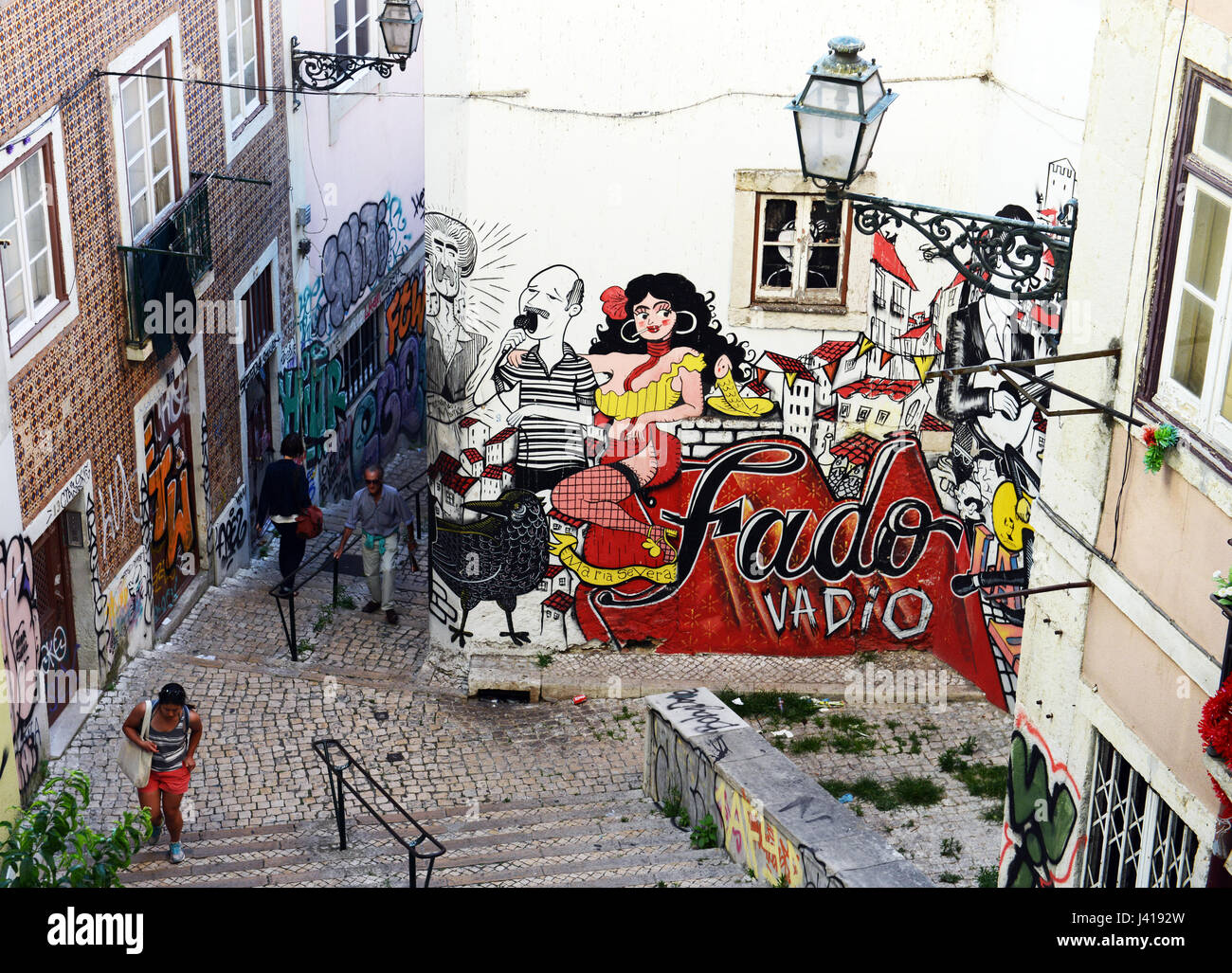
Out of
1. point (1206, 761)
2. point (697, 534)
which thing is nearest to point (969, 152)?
point (697, 534)

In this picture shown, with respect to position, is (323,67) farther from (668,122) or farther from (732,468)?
(732,468)

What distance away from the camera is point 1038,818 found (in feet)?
26.4

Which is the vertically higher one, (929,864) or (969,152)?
(969,152)

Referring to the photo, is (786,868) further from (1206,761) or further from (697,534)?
(697,534)

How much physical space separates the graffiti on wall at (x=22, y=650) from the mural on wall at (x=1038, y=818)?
20.2 feet

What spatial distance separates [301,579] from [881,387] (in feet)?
19.3

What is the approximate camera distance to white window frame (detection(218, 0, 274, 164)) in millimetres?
14445

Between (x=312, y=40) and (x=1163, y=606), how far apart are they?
1218 centimetres

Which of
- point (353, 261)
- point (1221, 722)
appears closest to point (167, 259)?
point (353, 261)

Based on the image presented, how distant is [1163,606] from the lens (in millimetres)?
6855

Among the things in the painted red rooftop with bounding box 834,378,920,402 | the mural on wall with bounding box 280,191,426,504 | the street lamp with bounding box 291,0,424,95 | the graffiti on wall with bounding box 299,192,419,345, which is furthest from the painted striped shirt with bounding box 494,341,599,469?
the graffiti on wall with bounding box 299,192,419,345

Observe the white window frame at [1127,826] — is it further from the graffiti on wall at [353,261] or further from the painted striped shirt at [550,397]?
the graffiti on wall at [353,261]

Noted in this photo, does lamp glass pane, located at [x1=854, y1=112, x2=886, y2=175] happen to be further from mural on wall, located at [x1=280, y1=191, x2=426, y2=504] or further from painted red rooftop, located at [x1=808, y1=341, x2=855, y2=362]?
mural on wall, located at [x1=280, y1=191, x2=426, y2=504]

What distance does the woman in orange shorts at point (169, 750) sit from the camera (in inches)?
393
